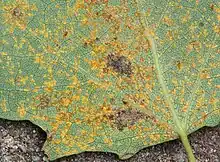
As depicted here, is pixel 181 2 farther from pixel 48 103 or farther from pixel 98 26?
pixel 48 103

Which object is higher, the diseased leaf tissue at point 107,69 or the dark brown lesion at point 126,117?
the diseased leaf tissue at point 107,69

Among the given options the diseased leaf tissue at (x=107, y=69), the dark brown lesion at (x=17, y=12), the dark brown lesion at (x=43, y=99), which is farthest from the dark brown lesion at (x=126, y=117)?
the dark brown lesion at (x=17, y=12)

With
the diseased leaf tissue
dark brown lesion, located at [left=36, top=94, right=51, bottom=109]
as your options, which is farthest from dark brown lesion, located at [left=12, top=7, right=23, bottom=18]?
dark brown lesion, located at [left=36, top=94, right=51, bottom=109]

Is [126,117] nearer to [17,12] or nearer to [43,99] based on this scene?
[43,99]

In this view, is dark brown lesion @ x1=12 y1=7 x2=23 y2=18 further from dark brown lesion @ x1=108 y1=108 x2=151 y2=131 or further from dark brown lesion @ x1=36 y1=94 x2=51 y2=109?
dark brown lesion @ x1=108 y1=108 x2=151 y2=131

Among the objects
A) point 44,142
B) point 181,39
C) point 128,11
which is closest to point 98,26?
point 128,11

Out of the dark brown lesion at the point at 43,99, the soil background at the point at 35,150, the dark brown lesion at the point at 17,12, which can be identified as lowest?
the soil background at the point at 35,150

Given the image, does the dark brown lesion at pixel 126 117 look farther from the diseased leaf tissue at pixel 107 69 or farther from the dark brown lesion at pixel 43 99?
the dark brown lesion at pixel 43 99
